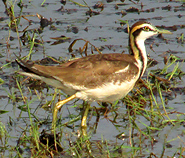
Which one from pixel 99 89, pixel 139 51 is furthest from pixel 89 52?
pixel 99 89

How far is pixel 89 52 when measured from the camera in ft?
29.7

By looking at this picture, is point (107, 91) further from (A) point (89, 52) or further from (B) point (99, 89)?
(A) point (89, 52)

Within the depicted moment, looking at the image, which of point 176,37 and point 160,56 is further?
point 176,37

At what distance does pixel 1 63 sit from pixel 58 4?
3565 millimetres

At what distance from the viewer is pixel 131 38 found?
693 cm

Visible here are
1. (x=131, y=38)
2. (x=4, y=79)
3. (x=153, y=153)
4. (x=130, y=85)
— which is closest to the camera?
(x=153, y=153)

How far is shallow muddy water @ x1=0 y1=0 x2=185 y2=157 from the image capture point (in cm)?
613

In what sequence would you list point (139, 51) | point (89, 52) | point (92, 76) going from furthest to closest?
point (89, 52)
point (139, 51)
point (92, 76)

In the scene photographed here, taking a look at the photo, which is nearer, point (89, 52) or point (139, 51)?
point (139, 51)

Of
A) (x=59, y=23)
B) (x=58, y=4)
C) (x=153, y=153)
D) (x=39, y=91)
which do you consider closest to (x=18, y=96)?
(x=39, y=91)

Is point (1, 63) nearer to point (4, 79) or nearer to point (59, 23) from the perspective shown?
point (4, 79)

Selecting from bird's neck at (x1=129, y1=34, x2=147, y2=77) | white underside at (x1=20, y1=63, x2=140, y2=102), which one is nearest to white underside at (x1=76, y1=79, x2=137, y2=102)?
white underside at (x1=20, y1=63, x2=140, y2=102)

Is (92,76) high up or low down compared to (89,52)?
up

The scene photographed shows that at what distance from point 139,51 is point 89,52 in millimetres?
2341
